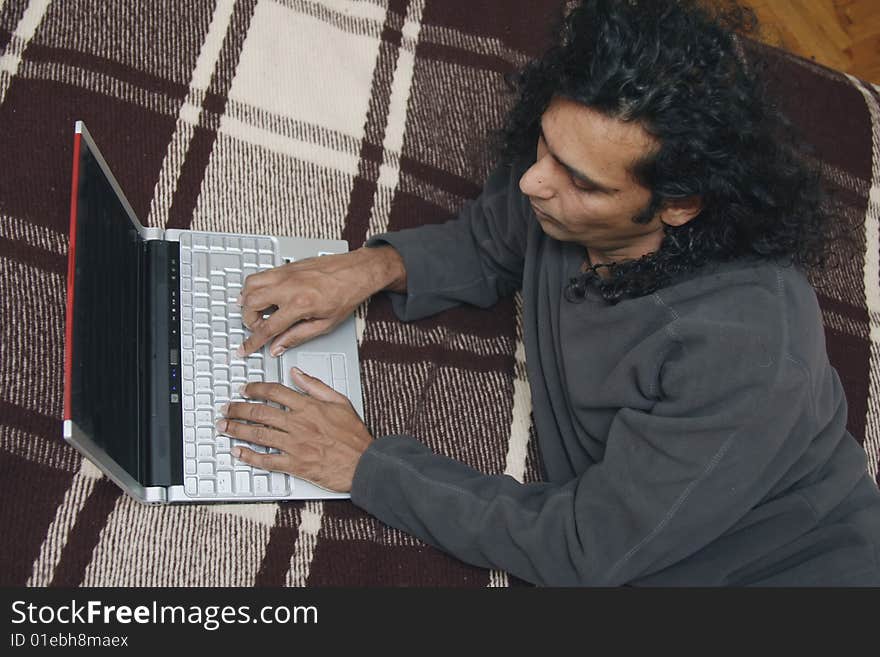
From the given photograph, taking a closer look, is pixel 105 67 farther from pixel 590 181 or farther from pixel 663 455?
pixel 663 455

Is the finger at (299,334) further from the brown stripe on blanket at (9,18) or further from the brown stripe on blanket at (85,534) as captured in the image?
the brown stripe on blanket at (9,18)

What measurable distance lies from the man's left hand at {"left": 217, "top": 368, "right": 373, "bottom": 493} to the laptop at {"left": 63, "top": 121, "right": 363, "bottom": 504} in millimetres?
23

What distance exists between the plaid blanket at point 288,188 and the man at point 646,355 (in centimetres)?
8

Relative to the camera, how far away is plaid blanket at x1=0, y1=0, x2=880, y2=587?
3.58ft

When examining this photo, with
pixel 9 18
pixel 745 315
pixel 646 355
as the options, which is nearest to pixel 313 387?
pixel 646 355

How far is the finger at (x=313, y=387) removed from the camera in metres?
1.19

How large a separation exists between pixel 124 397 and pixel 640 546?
0.60 metres

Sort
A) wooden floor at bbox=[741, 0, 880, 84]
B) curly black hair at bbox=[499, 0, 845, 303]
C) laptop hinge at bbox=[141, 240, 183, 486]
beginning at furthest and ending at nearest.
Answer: wooden floor at bbox=[741, 0, 880, 84] < laptop hinge at bbox=[141, 240, 183, 486] < curly black hair at bbox=[499, 0, 845, 303]

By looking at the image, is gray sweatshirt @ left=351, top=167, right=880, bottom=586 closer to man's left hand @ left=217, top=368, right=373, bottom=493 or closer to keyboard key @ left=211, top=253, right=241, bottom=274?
man's left hand @ left=217, top=368, right=373, bottom=493

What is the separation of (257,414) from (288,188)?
40 cm

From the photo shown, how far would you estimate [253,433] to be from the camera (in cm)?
111

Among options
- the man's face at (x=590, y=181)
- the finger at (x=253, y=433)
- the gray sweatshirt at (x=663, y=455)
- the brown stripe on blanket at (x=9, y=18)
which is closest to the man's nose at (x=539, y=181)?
the man's face at (x=590, y=181)

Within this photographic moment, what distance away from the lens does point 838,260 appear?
153 cm

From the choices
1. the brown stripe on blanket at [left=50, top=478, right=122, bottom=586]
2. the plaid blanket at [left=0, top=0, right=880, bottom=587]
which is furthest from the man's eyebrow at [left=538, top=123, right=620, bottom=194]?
the brown stripe on blanket at [left=50, top=478, right=122, bottom=586]
